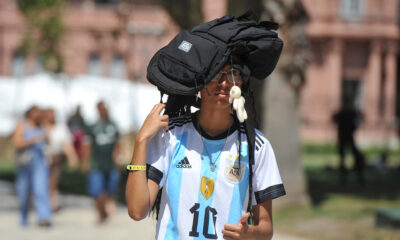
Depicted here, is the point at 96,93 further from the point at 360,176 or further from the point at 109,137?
the point at 109,137

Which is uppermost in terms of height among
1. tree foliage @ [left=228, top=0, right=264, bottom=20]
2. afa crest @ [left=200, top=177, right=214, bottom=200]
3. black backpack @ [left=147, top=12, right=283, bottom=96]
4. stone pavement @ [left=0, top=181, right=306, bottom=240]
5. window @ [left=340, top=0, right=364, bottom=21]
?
window @ [left=340, top=0, right=364, bottom=21]

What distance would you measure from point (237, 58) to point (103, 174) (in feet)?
28.3

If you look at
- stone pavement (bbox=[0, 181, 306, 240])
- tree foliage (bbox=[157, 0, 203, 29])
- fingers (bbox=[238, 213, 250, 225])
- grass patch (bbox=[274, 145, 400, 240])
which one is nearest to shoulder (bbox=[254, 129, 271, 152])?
fingers (bbox=[238, 213, 250, 225])

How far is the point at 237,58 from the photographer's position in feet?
12.5

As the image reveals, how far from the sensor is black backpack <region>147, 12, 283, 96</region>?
3.70 meters

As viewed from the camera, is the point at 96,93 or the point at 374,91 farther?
the point at 374,91

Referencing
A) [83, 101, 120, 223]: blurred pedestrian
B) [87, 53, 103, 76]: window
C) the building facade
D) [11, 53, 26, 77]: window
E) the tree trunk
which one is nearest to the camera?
[83, 101, 120, 223]: blurred pedestrian

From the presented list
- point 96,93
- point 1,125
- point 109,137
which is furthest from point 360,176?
point 1,125

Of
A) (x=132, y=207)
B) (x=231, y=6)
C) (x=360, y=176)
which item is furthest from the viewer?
(x=360, y=176)

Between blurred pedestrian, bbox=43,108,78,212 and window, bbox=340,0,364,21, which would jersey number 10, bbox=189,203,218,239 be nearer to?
blurred pedestrian, bbox=43,108,78,212

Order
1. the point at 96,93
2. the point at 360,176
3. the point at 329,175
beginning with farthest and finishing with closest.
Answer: the point at 96,93 < the point at 329,175 < the point at 360,176

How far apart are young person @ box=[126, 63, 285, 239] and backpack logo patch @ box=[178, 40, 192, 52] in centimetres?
19

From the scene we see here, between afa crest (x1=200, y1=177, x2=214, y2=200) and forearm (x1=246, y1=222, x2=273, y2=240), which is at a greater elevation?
afa crest (x1=200, y1=177, x2=214, y2=200)

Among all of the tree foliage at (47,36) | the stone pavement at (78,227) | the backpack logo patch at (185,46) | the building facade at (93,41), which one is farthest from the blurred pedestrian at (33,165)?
the building facade at (93,41)
